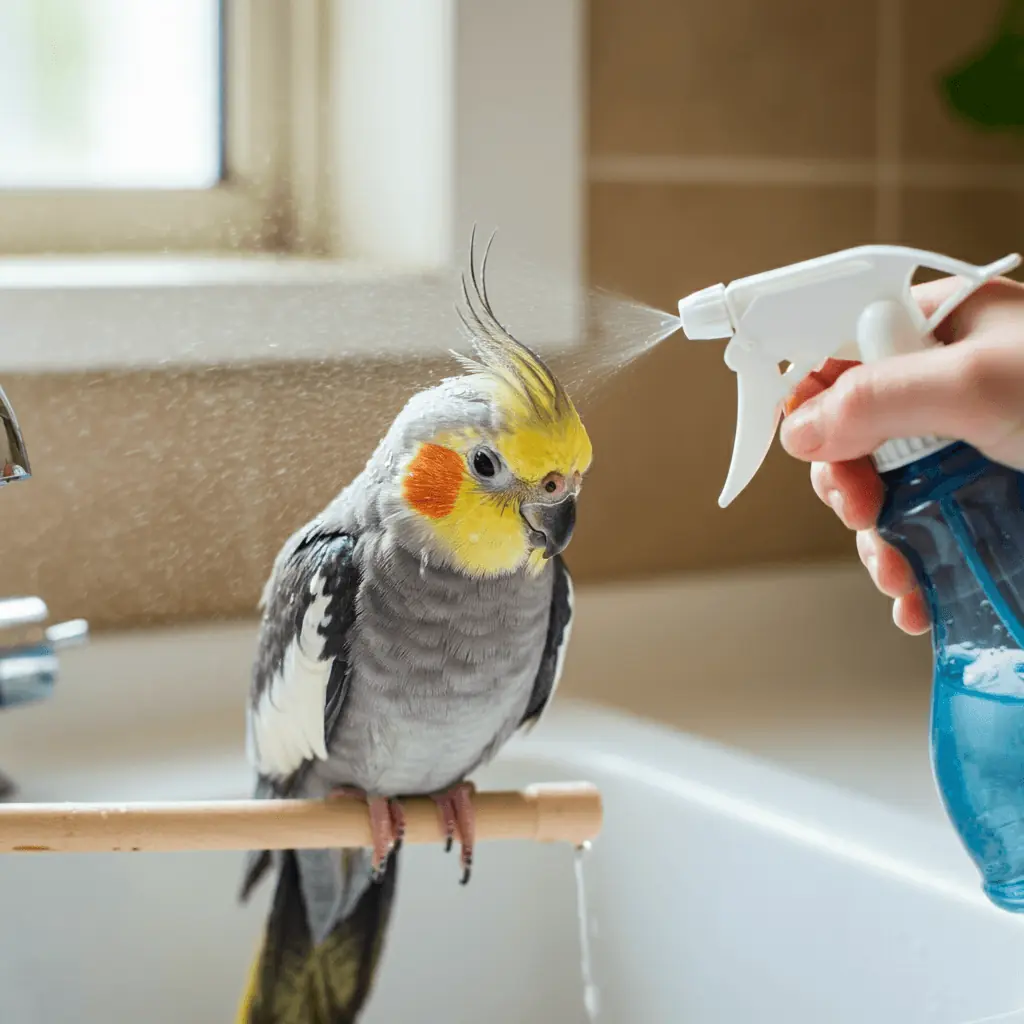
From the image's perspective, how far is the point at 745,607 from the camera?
1.21m

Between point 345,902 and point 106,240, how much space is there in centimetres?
53

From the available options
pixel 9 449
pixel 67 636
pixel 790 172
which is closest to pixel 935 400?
pixel 9 449

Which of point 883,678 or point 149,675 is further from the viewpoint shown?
point 883,678

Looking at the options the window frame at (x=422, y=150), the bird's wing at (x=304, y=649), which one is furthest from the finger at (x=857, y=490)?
the window frame at (x=422, y=150)

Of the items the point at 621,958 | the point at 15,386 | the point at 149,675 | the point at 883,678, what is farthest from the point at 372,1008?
the point at 883,678

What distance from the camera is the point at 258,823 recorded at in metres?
0.56

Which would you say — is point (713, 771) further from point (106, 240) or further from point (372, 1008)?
point (106, 240)

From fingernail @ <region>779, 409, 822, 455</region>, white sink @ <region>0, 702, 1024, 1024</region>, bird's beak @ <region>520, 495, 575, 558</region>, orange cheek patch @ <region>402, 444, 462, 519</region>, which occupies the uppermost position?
fingernail @ <region>779, 409, 822, 455</region>

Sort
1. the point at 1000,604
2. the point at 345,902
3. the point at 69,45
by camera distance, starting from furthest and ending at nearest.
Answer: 1. the point at 69,45
2. the point at 345,902
3. the point at 1000,604

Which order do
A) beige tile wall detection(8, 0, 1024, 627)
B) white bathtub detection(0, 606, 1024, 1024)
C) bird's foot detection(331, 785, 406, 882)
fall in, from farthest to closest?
beige tile wall detection(8, 0, 1024, 627) < white bathtub detection(0, 606, 1024, 1024) < bird's foot detection(331, 785, 406, 882)

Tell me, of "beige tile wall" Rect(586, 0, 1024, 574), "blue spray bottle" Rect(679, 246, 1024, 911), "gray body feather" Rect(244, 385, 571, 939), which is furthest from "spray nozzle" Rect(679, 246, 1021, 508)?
"beige tile wall" Rect(586, 0, 1024, 574)

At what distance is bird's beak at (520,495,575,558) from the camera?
544 mm

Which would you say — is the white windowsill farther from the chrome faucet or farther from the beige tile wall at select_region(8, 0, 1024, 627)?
the chrome faucet

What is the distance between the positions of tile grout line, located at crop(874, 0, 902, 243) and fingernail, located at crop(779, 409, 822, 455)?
78 cm
